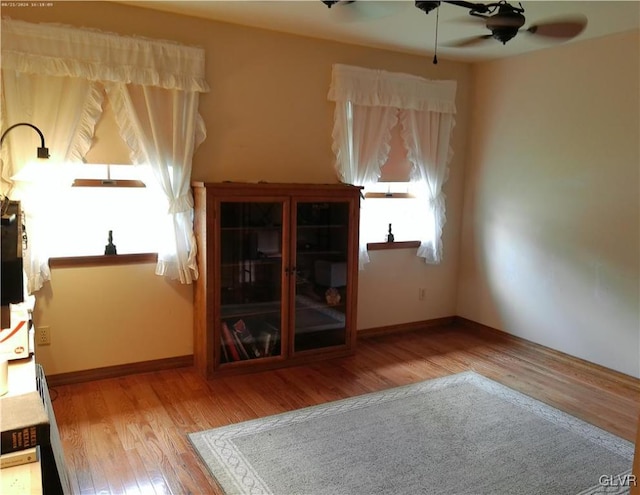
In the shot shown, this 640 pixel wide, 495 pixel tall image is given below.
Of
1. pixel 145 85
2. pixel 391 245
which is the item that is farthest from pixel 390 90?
pixel 145 85

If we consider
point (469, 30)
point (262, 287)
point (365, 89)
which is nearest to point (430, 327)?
point (262, 287)

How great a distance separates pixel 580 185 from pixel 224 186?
2655 mm

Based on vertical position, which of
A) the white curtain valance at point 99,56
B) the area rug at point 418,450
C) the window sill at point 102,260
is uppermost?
the white curtain valance at point 99,56

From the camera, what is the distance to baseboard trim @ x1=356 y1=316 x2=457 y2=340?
454 centimetres

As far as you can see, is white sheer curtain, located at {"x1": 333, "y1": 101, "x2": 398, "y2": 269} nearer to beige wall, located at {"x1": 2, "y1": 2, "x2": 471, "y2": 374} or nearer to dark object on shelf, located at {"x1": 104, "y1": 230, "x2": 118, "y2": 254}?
beige wall, located at {"x1": 2, "y1": 2, "x2": 471, "y2": 374}

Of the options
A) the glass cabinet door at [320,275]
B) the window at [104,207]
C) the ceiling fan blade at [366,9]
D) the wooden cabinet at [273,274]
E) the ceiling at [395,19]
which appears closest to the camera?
the ceiling fan blade at [366,9]

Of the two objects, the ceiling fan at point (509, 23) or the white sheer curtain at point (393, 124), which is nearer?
the ceiling fan at point (509, 23)

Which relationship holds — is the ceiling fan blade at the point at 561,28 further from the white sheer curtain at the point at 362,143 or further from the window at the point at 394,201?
the window at the point at 394,201

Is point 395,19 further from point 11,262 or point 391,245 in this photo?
point 11,262

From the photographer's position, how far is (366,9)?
243 cm

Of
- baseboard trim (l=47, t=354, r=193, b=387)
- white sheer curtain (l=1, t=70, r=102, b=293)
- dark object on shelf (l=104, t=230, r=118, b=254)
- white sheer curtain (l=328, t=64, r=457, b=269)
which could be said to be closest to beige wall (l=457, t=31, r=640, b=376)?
white sheer curtain (l=328, t=64, r=457, b=269)

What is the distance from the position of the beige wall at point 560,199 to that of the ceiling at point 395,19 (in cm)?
31

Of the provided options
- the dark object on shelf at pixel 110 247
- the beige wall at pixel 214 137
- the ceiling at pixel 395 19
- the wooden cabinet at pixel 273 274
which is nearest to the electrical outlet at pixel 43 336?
the beige wall at pixel 214 137

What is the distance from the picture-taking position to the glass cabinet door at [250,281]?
352 cm
